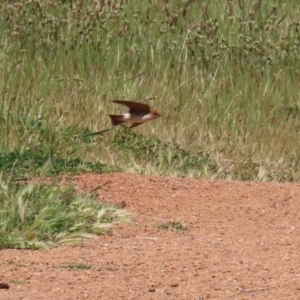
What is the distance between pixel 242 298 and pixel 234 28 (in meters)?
6.14

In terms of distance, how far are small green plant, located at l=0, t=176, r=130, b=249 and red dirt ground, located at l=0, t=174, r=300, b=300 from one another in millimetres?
104

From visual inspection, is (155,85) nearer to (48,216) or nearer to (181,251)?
(48,216)

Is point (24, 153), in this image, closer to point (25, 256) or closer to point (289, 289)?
point (25, 256)

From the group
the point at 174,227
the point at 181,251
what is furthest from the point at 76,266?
the point at 174,227

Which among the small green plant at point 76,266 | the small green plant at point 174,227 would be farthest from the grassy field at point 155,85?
the small green plant at point 76,266

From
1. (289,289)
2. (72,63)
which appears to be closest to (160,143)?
(72,63)

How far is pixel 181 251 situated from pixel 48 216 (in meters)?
0.78

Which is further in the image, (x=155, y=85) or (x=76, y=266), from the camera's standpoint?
(x=155, y=85)

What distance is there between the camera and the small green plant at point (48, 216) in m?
6.00

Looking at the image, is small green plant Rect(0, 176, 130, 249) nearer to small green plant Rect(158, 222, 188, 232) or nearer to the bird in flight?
small green plant Rect(158, 222, 188, 232)

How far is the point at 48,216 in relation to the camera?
20.3 ft

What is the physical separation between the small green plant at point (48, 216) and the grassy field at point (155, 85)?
59 cm

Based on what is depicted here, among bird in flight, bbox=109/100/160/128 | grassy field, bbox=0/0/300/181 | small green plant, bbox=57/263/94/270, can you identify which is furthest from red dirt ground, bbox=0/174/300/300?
grassy field, bbox=0/0/300/181

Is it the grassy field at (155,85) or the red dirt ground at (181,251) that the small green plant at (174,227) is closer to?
the red dirt ground at (181,251)
